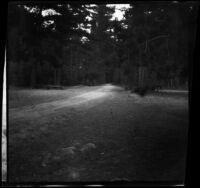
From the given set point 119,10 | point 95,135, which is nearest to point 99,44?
point 119,10

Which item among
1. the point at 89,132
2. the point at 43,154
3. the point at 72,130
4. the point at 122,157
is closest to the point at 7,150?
the point at 43,154

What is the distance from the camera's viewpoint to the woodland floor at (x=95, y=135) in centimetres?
244

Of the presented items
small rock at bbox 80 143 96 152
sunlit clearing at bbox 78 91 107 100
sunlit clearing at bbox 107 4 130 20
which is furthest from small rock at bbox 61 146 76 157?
sunlit clearing at bbox 107 4 130 20

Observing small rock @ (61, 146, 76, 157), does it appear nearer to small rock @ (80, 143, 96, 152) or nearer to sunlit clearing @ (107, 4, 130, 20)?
small rock @ (80, 143, 96, 152)

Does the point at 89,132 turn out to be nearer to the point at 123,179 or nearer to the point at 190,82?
the point at 123,179

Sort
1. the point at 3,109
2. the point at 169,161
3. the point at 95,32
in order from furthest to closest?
the point at 95,32 → the point at 169,161 → the point at 3,109

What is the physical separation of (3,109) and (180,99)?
6.63 ft

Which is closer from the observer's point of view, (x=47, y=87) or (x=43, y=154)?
(x=43, y=154)

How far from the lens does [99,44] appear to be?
2.77 m

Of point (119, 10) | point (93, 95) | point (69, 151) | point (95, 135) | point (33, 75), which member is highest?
point (119, 10)

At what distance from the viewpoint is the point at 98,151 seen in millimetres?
2502

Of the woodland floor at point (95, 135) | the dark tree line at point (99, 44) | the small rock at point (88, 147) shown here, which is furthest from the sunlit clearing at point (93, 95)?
the small rock at point (88, 147)

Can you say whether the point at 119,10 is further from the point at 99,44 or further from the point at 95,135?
the point at 95,135

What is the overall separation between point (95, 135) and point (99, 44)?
45.0 inches
